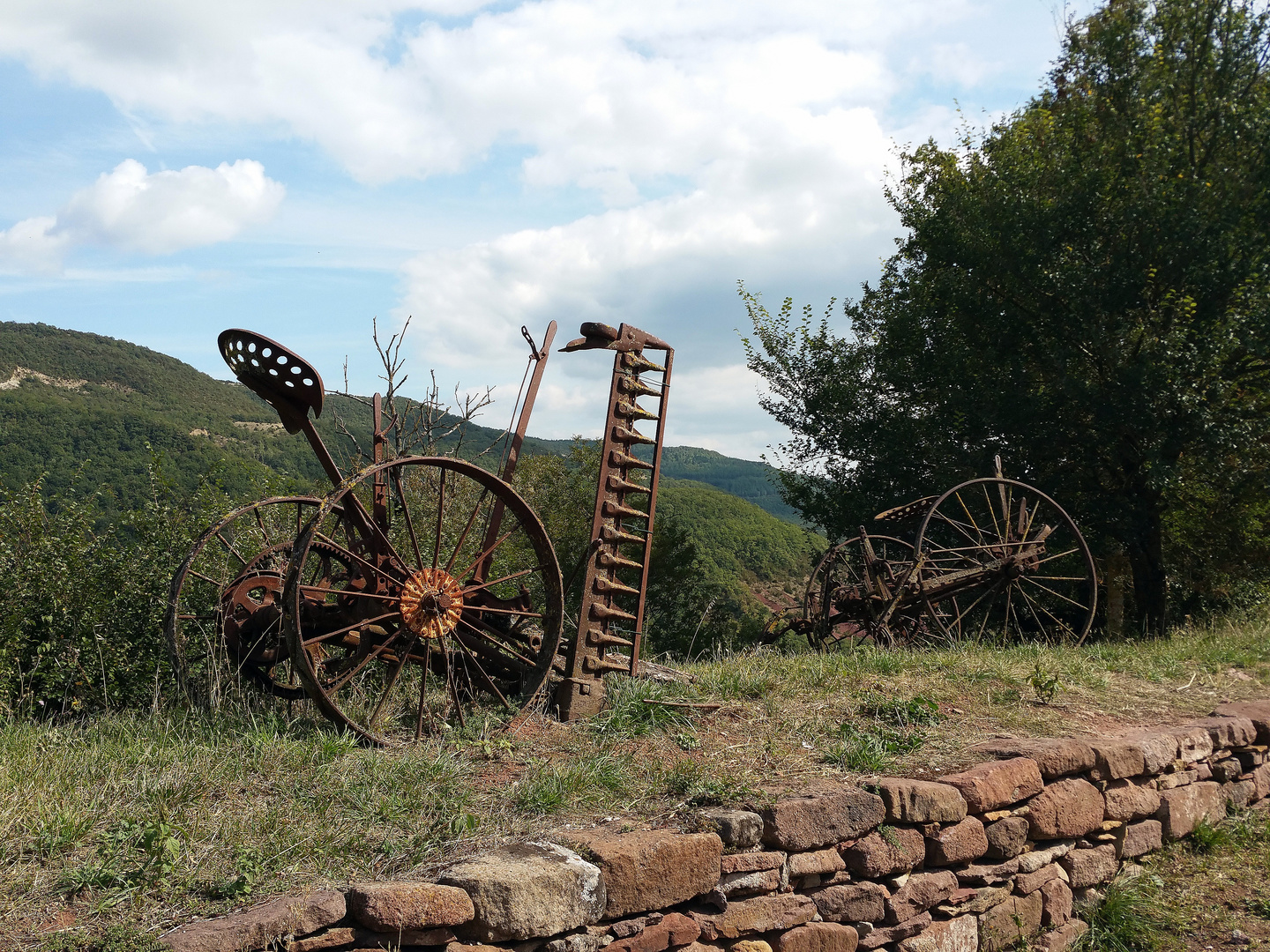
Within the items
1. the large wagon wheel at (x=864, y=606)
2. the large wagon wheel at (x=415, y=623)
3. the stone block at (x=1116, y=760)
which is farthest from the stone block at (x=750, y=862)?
the large wagon wheel at (x=864, y=606)

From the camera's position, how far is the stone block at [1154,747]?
5.36 meters

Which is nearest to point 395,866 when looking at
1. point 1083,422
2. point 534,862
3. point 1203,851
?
point 534,862

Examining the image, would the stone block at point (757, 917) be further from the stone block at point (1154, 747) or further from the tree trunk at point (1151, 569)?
the tree trunk at point (1151, 569)

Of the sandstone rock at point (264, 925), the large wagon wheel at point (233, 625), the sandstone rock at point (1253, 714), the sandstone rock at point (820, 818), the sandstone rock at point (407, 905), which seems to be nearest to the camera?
the sandstone rock at point (264, 925)

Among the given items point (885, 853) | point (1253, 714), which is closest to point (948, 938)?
point (885, 853)

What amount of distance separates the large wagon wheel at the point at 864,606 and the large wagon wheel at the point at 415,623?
367 cm

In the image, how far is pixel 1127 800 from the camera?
17.3ft

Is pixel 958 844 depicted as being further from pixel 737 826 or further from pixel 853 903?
pixel 737 826

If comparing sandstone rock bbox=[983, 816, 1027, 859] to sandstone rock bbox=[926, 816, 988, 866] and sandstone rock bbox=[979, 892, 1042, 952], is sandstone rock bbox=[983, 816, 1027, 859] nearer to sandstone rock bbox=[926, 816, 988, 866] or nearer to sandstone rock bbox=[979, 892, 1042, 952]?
sandstone rock bbox=[926, 816, 988, 866]

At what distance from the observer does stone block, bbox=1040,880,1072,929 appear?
486 cm

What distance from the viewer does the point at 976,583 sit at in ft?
28.0

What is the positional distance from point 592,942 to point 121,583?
15.2ft

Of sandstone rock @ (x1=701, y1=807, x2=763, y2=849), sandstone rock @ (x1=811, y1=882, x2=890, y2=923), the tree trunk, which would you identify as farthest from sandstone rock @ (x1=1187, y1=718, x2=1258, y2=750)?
the tree trunk

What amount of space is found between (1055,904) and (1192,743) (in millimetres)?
1649
